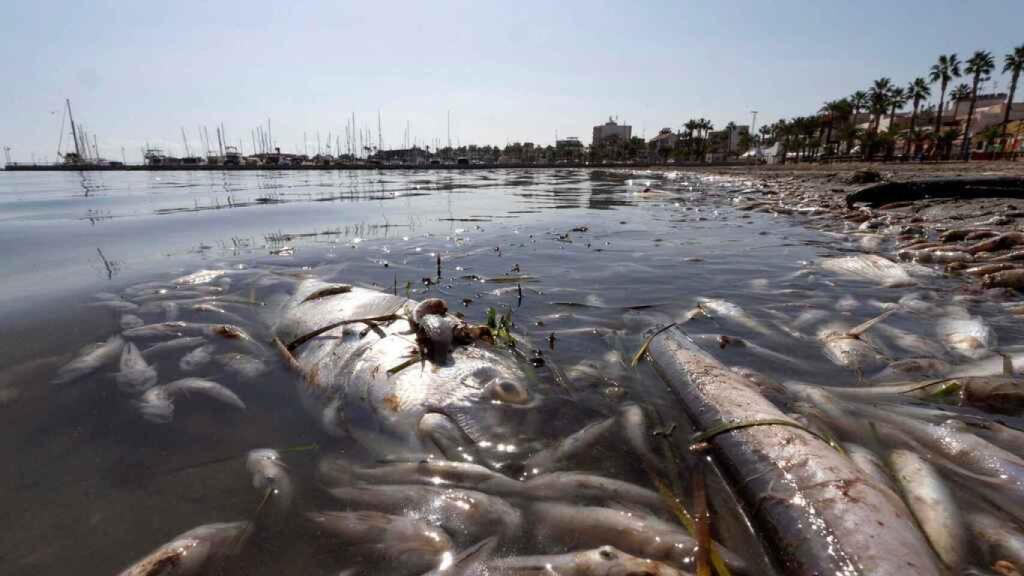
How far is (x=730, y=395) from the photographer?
9.67 ft

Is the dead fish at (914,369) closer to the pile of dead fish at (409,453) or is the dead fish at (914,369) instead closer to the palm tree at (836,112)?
the pile of dead fish at (409,453)

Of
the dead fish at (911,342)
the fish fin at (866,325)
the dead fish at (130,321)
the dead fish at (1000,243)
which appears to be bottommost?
the dead fish at (130,321)

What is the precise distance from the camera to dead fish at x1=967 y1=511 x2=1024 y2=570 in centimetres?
196

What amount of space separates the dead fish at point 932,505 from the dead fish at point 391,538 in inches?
85.0

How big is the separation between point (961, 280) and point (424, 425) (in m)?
7.63

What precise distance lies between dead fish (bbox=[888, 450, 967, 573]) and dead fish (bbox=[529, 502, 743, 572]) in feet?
2.99

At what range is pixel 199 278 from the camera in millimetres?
Answer: 6855

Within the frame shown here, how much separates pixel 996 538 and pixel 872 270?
5.78 m

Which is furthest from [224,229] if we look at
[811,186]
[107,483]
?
[811,186]

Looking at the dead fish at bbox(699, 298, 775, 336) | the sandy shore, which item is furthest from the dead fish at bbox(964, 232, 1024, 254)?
the dead fish at bbox(699, 298, 775, 336)

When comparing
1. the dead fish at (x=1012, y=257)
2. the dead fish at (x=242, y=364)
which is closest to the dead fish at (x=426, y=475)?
the dead fish at (x=242, y=364)

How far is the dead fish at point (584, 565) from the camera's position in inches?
71.6

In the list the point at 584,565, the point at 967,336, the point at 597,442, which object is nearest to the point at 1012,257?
the point at 967,336

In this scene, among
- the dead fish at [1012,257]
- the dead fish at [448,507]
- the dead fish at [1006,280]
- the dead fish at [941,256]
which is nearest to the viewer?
the dead fish at [448,507]
